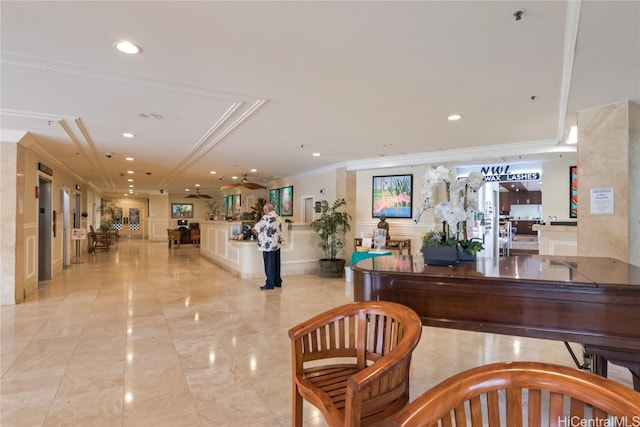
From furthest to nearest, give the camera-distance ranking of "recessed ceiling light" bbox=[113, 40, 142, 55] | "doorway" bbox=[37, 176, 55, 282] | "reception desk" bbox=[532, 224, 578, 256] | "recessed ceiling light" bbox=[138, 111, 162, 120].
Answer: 1. "doorway" bbox=[37, 176, 55, 282]
2. "reception desk" bbox=[532, 224, 578, 256]
3. "recessed ceiling light" bbox=[138, 111, 162, 120]
4. "recessed ceiling light" bbox=[113, 40, 142, 55]

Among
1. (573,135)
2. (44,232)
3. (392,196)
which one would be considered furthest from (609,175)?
(44,232)

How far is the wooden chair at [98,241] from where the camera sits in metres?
12.0

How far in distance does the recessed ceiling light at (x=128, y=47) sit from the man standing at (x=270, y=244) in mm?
4051

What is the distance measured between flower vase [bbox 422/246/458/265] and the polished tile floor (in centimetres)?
106

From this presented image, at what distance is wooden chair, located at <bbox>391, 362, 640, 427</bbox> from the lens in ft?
3.00

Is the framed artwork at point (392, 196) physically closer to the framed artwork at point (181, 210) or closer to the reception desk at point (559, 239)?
the reception desk at point (559, 239)

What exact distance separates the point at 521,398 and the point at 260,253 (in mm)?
6577

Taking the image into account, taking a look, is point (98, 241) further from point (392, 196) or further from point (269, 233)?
point (392, 196)

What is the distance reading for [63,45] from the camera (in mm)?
2568

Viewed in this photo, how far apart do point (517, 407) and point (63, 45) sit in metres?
3.47

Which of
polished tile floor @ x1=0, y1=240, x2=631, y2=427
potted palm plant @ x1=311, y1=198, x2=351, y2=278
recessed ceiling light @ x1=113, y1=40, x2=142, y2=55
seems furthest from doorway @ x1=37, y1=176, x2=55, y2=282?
recessed ceiling light @ x1=113, y1=40, x2=142, y2=55

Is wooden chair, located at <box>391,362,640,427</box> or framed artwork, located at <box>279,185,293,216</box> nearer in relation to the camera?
wooden chair, located at <box>391,362,640,427</box>

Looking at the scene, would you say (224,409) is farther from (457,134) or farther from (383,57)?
(457,134)

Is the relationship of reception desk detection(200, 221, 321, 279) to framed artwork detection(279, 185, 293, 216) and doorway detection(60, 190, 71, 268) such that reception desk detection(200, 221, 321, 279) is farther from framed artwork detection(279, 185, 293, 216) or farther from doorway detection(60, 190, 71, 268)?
doorway detection(60, 190, 71, 268)
